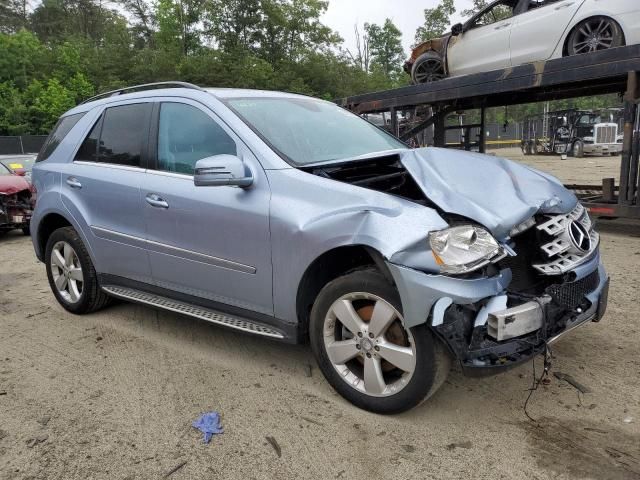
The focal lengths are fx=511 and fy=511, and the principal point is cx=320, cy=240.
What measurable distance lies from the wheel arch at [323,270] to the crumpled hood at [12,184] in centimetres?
739

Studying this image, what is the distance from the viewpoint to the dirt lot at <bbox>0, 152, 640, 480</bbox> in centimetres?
237

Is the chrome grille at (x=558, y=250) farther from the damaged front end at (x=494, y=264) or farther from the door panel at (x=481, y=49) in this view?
the door panel at (x=481, y=49)

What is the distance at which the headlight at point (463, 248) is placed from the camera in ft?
7.78

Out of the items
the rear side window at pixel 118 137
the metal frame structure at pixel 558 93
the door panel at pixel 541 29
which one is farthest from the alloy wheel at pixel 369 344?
the door panel at pixel 541 29

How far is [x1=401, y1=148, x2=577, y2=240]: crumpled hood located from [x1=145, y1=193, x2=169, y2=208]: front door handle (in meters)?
1.63

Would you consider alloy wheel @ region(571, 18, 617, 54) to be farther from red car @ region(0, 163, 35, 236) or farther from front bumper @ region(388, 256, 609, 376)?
red car @ region(0, 163, 35, 236)

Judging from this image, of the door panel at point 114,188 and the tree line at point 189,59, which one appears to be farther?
the tree line at point 189,59

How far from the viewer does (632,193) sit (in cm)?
684

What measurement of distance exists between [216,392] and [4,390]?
134 cm

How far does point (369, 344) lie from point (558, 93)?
314 inches

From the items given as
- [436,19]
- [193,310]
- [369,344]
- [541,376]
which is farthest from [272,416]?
[436,19]

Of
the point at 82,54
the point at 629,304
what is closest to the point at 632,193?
the point at 629,304

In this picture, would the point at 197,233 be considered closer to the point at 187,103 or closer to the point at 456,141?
the point at 187,103

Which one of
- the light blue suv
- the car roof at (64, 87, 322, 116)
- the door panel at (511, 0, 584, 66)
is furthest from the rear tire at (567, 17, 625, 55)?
the car roof at (64, 87, 322, 116)
